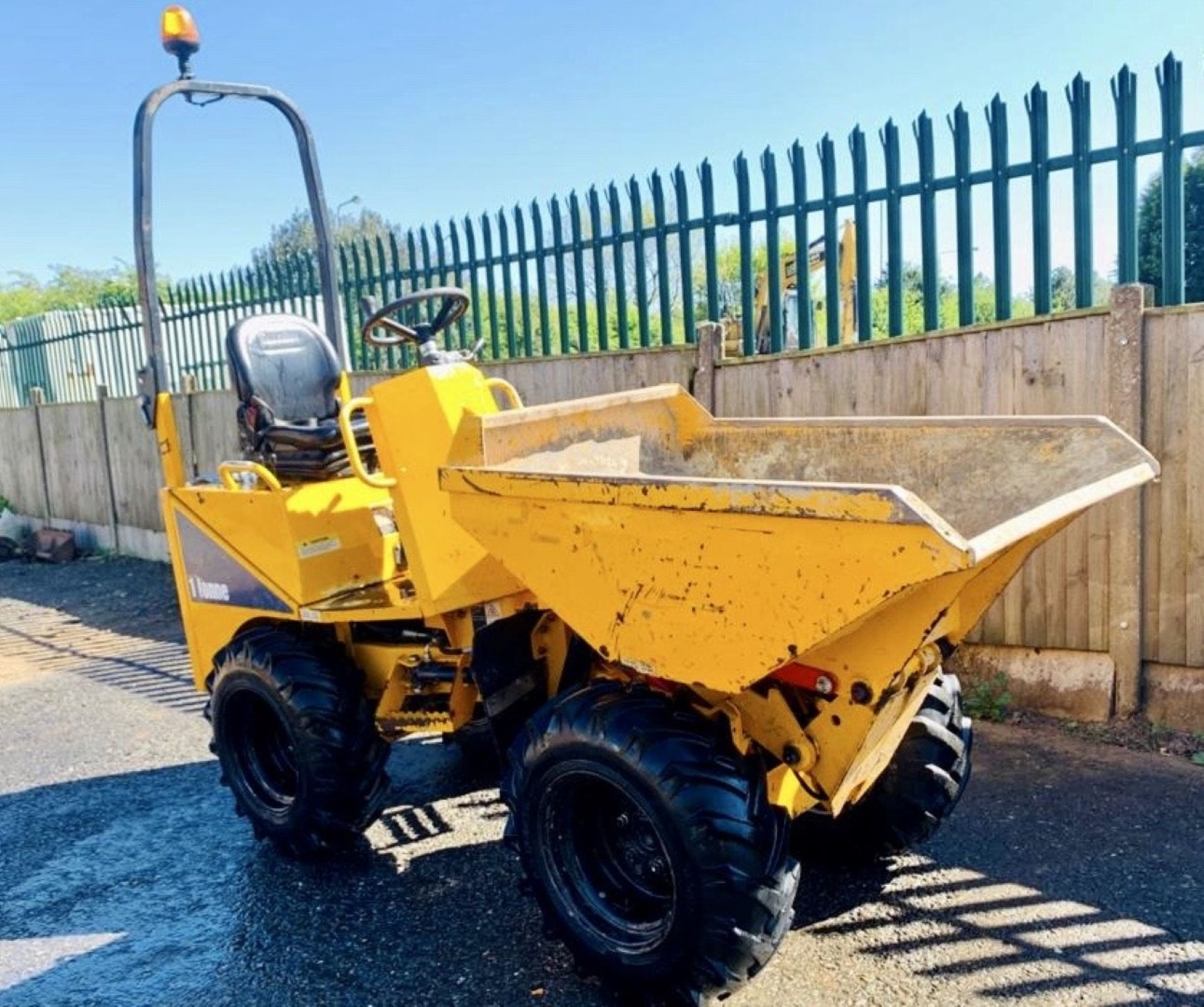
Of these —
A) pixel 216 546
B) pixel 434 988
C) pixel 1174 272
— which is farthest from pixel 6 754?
pixel 1174 272

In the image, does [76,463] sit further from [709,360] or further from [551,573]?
[551,573]

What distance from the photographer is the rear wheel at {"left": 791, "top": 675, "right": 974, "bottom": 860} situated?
329 centimetres

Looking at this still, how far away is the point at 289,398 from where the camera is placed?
446 cm

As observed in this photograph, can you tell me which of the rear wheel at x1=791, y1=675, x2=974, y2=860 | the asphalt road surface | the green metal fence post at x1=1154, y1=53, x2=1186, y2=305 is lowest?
the asphalt road surface

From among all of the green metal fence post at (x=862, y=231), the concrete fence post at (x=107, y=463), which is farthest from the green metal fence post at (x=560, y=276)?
the concrete fence post at (x=107, y=463)

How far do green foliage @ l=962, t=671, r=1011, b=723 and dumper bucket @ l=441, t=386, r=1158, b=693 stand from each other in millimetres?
2000

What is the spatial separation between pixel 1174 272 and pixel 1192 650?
163 centimetres

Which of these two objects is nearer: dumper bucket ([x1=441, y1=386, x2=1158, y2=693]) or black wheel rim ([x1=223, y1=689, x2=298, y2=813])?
dumper bucket ([x1=441, y1=386, x2=1158, y2=693])

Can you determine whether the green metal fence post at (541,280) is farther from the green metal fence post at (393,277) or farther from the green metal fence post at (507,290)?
the green metal fence post at (393,277)

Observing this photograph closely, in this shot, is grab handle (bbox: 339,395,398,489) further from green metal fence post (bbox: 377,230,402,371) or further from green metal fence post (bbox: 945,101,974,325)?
green metal fence post (bbox: 377,230,402,371)

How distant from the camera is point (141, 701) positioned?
20.0 feet

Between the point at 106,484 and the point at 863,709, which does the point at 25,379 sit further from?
the point at 863,709

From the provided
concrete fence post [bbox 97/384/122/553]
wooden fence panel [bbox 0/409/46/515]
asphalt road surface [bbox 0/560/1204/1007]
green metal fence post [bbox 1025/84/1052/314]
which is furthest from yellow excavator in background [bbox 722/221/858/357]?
wooden fence panel [bbox 0/409/46/515]

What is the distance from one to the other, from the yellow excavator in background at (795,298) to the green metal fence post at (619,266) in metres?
0.64
